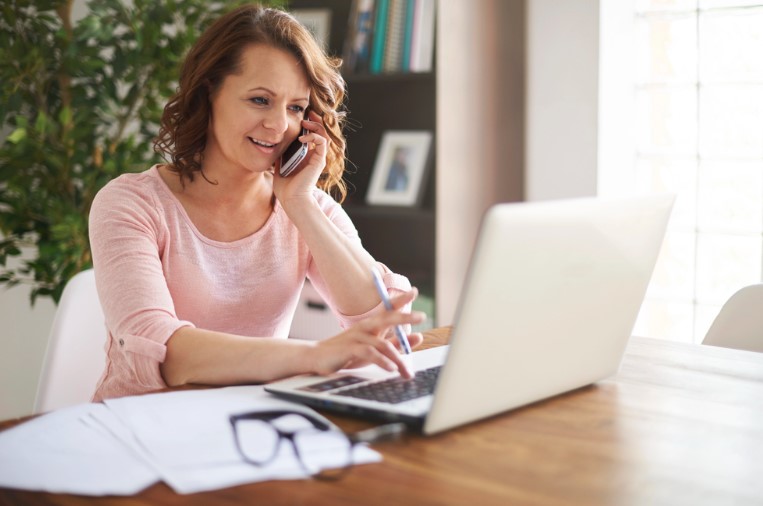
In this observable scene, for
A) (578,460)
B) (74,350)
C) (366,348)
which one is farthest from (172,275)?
(578,460)

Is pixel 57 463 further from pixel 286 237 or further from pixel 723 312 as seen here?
pixel 723 312

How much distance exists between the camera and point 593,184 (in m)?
2.85

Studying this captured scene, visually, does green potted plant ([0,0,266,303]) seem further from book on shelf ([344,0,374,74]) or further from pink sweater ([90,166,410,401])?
pink sweater ([90,166,410,401])

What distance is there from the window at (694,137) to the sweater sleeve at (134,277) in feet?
5.47

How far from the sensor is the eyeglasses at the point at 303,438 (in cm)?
92

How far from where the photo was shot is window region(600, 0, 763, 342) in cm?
278

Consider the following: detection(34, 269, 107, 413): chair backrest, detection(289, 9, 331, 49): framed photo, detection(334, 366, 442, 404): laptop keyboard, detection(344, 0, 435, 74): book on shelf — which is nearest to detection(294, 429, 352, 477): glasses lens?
detection(334, 366, 442, 404): laptop keyboard

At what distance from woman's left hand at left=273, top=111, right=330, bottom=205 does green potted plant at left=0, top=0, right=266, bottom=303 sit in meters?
0.86

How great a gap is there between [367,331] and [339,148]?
0.87 meters

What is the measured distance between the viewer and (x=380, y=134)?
338cm

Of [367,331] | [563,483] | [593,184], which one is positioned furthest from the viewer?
[593,184]

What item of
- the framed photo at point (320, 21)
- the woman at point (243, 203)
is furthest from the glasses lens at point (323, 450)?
the framed photo at point (320, 21)

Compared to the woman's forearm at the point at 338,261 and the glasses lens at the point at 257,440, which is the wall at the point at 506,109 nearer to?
the woman's forearm at the point at 338,261

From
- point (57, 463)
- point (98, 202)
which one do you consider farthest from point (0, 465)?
point (98, 202)
